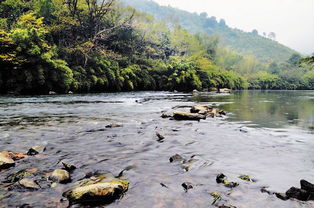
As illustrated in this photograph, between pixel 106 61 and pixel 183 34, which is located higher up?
pixel 183 34

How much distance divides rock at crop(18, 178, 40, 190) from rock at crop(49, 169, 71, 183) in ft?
0.93

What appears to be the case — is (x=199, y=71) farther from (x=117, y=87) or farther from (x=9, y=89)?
(x=9, y=89)

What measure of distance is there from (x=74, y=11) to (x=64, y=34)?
420 cm

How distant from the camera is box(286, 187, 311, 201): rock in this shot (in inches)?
135

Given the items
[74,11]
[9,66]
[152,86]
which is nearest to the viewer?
[9,66]

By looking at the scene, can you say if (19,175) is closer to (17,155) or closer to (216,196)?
(17,155)

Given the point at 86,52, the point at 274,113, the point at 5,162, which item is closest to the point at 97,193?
the point at 5,162

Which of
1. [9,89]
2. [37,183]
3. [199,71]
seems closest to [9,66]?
[9,89]

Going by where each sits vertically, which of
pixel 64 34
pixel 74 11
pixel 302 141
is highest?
pixel 74 11

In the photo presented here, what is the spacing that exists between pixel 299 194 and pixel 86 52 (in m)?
A: 33.8

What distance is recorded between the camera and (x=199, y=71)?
190 feet

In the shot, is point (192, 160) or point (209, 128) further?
point (209, 128)

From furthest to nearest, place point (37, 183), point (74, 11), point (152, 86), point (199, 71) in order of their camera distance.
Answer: point (199, 71) → point (152, 86) → point (74, 11) → point (37, 183)

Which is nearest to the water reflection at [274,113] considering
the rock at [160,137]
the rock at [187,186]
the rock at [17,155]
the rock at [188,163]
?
the rock at [160,137]
